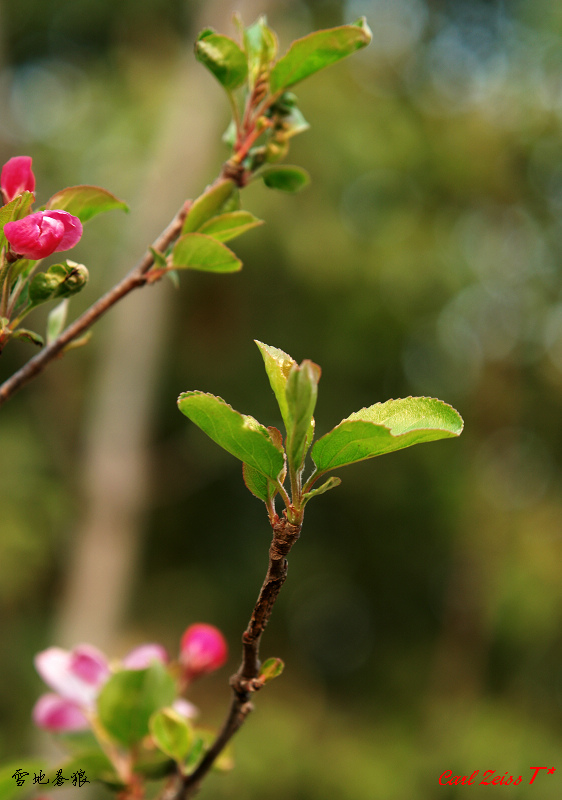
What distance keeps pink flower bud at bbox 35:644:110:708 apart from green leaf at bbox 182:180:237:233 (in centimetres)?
26

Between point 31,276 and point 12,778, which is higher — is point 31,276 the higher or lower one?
the higher one

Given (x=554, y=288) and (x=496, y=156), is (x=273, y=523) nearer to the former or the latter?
(x=554, y=288)

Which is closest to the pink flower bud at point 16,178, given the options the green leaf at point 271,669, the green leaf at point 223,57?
the green leaf at point 223,57

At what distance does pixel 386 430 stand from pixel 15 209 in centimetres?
15

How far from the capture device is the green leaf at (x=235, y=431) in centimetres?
23

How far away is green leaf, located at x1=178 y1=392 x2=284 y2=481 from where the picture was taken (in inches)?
8.9

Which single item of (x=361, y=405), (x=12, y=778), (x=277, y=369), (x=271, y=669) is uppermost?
(x=361, y=405)

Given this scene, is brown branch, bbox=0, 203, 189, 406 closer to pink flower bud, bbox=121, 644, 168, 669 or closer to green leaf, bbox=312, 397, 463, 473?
green leaf, bbox=312, 397, 463, 473

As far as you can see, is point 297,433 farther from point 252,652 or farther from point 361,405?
point 361,405

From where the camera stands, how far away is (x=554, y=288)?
4.44m

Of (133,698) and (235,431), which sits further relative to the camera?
(133,698)

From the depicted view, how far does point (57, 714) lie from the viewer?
42 cm

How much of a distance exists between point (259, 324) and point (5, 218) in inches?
178

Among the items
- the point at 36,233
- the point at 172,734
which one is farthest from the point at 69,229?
the point at 172,734
